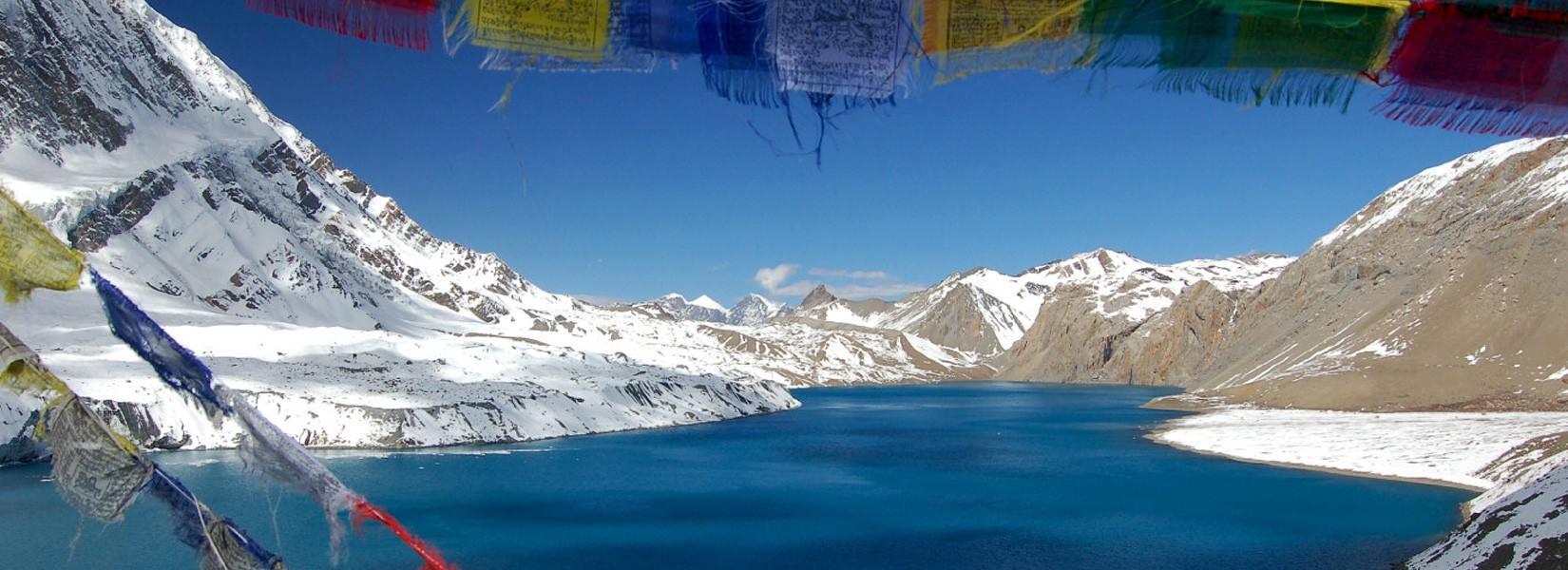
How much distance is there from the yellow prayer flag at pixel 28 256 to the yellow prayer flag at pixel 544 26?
2.22 m

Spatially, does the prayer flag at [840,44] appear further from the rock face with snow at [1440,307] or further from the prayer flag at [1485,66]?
the rock face with snow at [1440,307]

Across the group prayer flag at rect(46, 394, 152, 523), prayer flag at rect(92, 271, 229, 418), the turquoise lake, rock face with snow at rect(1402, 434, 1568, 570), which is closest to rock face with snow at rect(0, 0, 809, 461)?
prayer flag at rect(92, 271, 229, 418)

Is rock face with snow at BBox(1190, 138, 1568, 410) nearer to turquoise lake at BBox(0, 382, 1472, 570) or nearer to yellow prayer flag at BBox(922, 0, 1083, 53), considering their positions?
turquoise lake at BBox(0, 382, 1472, 570)

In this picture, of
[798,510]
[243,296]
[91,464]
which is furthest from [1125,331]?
[91,464]

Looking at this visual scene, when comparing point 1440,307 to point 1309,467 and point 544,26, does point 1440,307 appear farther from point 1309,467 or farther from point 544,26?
point 544,26

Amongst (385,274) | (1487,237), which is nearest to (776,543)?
(1487,237)

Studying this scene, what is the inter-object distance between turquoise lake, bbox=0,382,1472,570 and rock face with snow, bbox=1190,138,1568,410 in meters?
16.8

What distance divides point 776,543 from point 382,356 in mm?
47133

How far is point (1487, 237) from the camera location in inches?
2320

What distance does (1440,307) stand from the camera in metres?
56.5

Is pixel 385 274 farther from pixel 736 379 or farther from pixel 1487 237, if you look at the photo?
pixel 1487 237

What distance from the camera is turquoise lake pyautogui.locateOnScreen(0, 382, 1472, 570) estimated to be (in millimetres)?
22875

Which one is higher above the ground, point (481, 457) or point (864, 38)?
point (864, 38)

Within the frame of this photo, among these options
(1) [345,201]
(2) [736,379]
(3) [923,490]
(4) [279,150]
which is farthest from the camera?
(1) [345,201]
